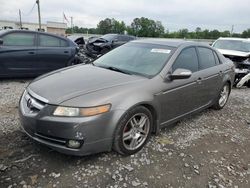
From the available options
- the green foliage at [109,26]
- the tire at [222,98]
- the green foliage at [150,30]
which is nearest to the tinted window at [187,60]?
the tire at [222,98]

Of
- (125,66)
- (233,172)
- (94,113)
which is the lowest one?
(233,172)

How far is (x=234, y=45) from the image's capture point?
35.6 ft

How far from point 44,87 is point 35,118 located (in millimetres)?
511

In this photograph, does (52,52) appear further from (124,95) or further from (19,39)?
(124,95)

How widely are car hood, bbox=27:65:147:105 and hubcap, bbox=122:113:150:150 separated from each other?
1.67ft

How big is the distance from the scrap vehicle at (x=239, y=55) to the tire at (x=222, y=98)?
2711 millimetres

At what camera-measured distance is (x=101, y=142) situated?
10.4ft

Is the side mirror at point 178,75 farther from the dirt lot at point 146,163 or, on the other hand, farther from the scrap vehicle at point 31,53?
the scrap vehicle at point 31,53

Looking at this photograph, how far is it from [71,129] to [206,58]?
3.15 m

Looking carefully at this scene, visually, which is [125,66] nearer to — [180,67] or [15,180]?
[180,67]

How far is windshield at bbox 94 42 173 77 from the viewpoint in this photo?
402 cm

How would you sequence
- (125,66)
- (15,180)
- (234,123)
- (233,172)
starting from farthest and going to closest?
(234,123), (125,66), (233,172), (15,180)

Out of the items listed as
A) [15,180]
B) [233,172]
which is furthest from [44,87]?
[233,172]

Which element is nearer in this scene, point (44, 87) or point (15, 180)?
point (15, 180)
